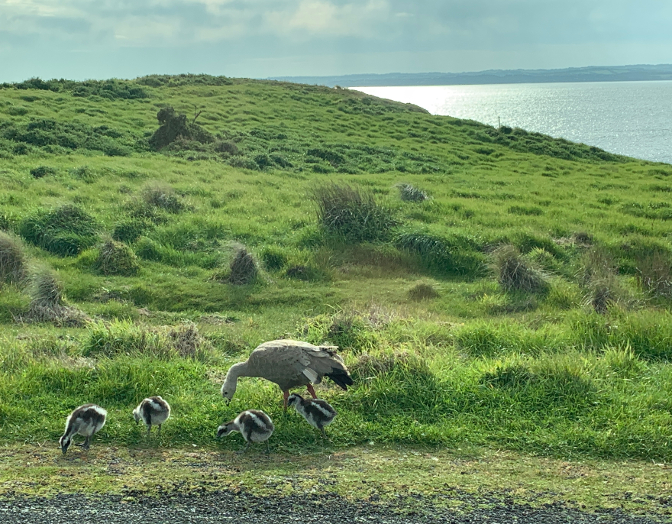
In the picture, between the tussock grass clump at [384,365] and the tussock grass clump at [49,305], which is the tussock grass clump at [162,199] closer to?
the tussock grass clump at [49,305]

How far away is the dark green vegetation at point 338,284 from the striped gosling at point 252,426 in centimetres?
23

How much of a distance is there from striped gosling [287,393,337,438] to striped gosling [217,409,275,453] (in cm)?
45

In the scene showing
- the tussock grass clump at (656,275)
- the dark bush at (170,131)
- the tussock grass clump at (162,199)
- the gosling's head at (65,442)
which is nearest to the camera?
the gosling's head at (65,442)

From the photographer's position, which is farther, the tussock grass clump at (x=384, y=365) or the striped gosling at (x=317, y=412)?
the tussock grass clump at (x=384, y=365)

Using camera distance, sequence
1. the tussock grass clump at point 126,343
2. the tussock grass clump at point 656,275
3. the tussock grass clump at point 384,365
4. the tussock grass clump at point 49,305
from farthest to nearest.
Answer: the tussock grass clump at point 656,275 < the tussock grass clump at point 49,305 < the tussock grass clump at point 126,343 < the tussock grass clump at point 384,365

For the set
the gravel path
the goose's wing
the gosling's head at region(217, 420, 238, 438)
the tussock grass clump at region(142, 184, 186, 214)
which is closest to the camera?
the gravel path

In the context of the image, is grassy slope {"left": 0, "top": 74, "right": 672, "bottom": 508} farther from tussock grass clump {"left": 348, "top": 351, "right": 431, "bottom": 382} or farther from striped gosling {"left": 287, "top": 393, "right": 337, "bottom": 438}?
striped gosling {"left": 287, "top": 393, "right": 337, "bottom": 438}

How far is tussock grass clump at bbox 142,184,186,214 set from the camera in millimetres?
20609

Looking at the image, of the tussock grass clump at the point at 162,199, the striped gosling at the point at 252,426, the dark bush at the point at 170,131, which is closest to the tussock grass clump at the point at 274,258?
the tussock grass clump at the point at 162,199

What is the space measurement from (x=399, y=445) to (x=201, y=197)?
17.1m

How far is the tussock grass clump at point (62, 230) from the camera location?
55.9 ft

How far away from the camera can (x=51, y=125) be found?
33.4 m

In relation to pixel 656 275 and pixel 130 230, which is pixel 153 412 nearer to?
pixel 130 230

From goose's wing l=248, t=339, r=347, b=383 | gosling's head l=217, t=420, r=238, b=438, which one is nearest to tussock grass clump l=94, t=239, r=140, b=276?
goose's wing l=248, t=339, r=347, b=383
